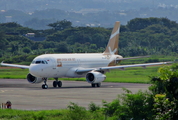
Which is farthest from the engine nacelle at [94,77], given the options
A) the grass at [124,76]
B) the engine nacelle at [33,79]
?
the grass at [124,76]

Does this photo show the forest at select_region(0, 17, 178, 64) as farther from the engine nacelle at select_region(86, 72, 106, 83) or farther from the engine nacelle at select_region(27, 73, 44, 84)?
the engine nacelle at select_region(27, 73, 44, 84)

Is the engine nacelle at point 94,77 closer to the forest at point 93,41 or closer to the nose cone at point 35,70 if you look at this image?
the nose cone at point 35,70

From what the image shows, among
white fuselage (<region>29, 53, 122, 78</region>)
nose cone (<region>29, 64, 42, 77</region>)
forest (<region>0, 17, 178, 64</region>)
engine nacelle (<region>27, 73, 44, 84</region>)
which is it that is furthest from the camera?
forest (<region>0, 17, 178, 64</region>)

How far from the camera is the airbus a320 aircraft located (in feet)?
165

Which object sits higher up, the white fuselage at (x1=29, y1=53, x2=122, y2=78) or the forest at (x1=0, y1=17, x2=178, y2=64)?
the forest at (x1=0, y1=17, x2=178, y2=64)

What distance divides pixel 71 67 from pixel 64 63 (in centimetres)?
131

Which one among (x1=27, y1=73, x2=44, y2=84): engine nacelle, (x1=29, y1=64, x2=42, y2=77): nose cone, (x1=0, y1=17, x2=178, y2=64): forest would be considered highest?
(x1=0, y1=17, x2=178, y2=64): forest

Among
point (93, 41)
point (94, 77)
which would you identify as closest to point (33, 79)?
point (94, 77)

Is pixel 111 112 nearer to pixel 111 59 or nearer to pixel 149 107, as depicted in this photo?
pixel 149 107

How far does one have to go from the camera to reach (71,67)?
2122 inches

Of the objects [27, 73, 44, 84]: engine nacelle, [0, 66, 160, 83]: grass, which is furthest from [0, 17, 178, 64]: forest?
[27, 73, 44, 84]: engine nacelle

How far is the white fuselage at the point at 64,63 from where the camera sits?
5000cm

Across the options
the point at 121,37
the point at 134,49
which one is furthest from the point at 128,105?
the point at 121,37

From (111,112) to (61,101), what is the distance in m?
13.6
